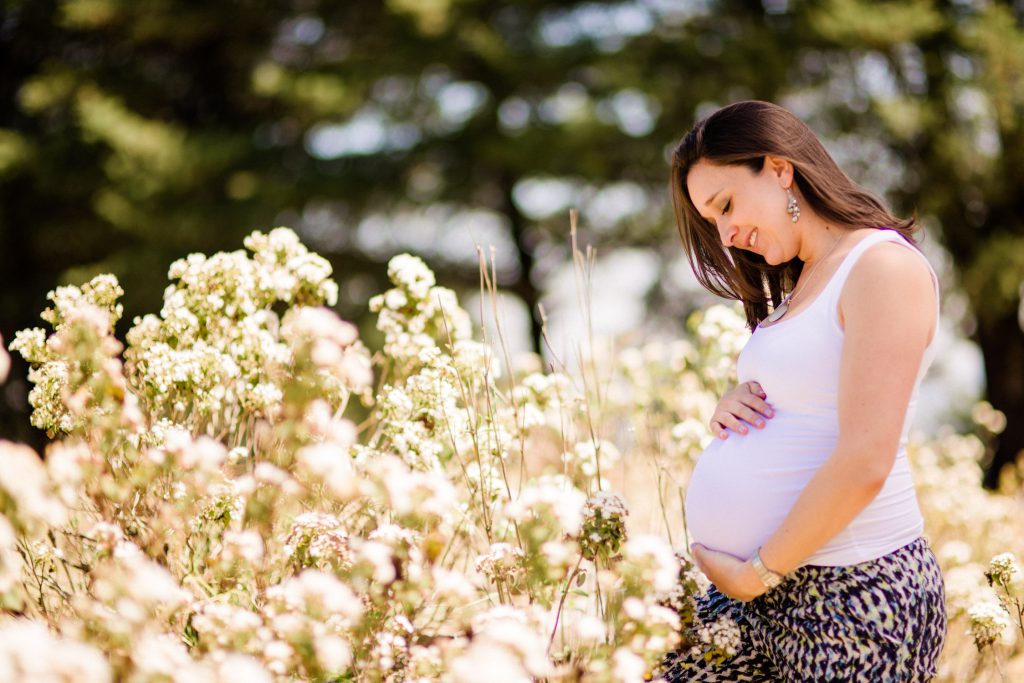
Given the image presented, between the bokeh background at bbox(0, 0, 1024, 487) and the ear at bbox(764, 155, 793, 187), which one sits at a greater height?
the bokeh background at bbox(0, 0, 1024, 487)

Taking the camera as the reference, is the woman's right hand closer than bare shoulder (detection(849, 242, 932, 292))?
No

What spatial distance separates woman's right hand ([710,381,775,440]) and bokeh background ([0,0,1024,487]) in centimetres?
774

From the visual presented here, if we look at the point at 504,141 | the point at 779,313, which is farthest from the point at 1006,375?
the point at 779,313

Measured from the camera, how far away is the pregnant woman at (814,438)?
1.46m

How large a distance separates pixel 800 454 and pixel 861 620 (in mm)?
309

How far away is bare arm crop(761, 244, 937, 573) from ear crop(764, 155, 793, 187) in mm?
299

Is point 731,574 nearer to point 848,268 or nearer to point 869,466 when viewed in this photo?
point 869,466

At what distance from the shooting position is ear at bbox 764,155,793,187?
5.68ft

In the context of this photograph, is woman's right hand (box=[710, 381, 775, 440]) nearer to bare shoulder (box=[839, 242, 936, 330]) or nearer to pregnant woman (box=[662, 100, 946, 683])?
pregnant woman (box=[662, 100, 946, 683])

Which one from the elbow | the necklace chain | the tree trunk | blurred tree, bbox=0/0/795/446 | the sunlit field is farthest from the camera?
blurred tree, bbox=0/0/795/446

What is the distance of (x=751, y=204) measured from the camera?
1.75 meters

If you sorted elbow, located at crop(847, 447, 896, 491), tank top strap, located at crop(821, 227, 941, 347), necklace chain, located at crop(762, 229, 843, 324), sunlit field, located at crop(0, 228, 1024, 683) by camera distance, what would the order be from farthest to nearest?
necklace chain, located at crop(762, 229, 843, 324) < tank top strap, located at crop(821, 227, 941, 347) < elbow, located at crop(847, 447, 896, 491) < sunlit field, located at crop(0, 228, 1024, 683)

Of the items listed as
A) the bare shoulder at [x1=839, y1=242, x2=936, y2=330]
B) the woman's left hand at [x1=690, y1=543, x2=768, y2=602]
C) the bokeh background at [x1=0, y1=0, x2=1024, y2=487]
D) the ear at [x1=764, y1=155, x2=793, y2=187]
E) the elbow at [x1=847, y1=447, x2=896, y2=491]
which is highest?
the bokeh background at [x1=0, y1=0, x2=1024, y2=487]

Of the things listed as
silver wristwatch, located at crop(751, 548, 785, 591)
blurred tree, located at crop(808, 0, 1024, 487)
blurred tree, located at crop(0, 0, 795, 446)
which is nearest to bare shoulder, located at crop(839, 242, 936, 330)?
silver wristwatch, located at crop(751, 548, 785, 591)
